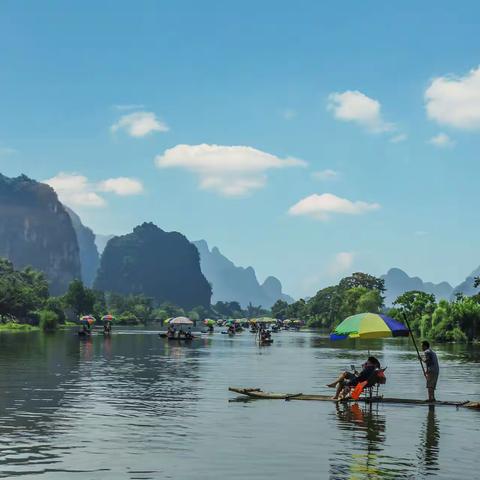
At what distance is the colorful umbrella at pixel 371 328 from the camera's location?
27.6m

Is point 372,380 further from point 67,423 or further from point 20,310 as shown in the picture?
point 20,310

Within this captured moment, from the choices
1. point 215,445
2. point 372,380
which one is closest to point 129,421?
point 215,445

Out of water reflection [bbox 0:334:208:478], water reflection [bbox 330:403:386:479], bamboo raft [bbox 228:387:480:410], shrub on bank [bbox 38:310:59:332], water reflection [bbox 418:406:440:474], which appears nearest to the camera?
water reflection [bbox 330:403:386:479]

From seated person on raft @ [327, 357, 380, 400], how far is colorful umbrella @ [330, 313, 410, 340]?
105 centimetres

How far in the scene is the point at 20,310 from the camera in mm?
165125

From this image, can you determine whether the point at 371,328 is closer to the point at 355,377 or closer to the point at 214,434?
the point at 355,377

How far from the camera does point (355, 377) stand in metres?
27.5

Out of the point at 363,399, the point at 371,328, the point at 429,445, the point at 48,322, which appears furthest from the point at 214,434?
the point at 48,322

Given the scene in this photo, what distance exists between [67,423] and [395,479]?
455 inches

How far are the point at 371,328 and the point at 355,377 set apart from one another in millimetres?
1928

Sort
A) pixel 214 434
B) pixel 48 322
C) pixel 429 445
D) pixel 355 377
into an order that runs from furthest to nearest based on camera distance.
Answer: pixel 48 322 → pixel 355 377 → pixel 214 434 → pixel 429 445

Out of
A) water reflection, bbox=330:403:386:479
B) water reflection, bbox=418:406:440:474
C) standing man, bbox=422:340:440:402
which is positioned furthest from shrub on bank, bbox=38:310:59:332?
water reflection, bbox=418:406:440:474

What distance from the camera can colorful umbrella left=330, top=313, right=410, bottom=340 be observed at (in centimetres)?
2762

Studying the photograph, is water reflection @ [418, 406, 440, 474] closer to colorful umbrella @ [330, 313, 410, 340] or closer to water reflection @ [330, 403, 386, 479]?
water reflection @ [330, 403, 386, 479]
